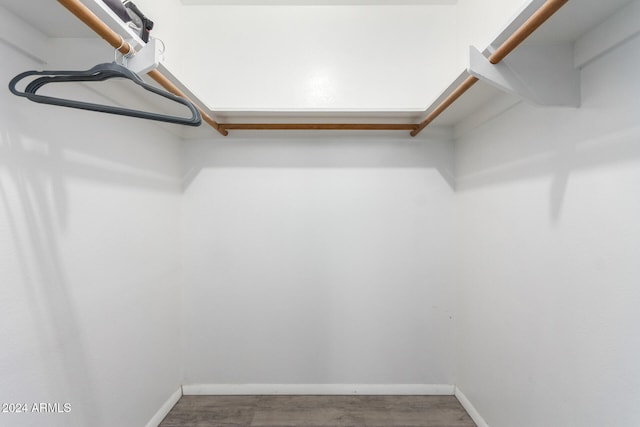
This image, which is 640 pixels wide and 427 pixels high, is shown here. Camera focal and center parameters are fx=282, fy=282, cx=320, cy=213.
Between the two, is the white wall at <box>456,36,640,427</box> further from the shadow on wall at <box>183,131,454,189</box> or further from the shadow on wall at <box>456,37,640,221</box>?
the shadow on wall at <box>183,131,454,189</box>

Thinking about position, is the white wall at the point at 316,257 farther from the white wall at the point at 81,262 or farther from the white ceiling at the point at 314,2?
the white ceiling at the point at 314,2

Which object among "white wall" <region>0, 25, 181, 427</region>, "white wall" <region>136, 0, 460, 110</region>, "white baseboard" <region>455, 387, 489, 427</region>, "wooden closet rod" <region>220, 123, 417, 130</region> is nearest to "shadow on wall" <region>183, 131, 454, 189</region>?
"wooden closet rod" <region>220, 123, 417, 130</region>

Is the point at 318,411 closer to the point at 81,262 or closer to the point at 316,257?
the point at 316,257

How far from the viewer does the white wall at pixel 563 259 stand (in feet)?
2.89

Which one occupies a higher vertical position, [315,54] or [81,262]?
[315,54]

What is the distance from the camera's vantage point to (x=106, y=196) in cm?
134

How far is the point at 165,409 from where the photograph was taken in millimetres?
1805

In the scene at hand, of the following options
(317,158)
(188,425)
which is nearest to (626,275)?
(317,158)

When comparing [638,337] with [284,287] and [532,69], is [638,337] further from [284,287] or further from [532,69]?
[284,287]

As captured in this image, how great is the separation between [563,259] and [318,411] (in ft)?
5.40

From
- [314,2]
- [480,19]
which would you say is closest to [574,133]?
[480,19]

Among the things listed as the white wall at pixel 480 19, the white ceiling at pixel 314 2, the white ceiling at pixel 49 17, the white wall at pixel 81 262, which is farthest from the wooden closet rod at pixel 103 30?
the white wall at pixel 480 19

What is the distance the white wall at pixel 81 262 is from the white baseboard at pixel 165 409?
0.14 feet

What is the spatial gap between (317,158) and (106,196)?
49.8 inches
